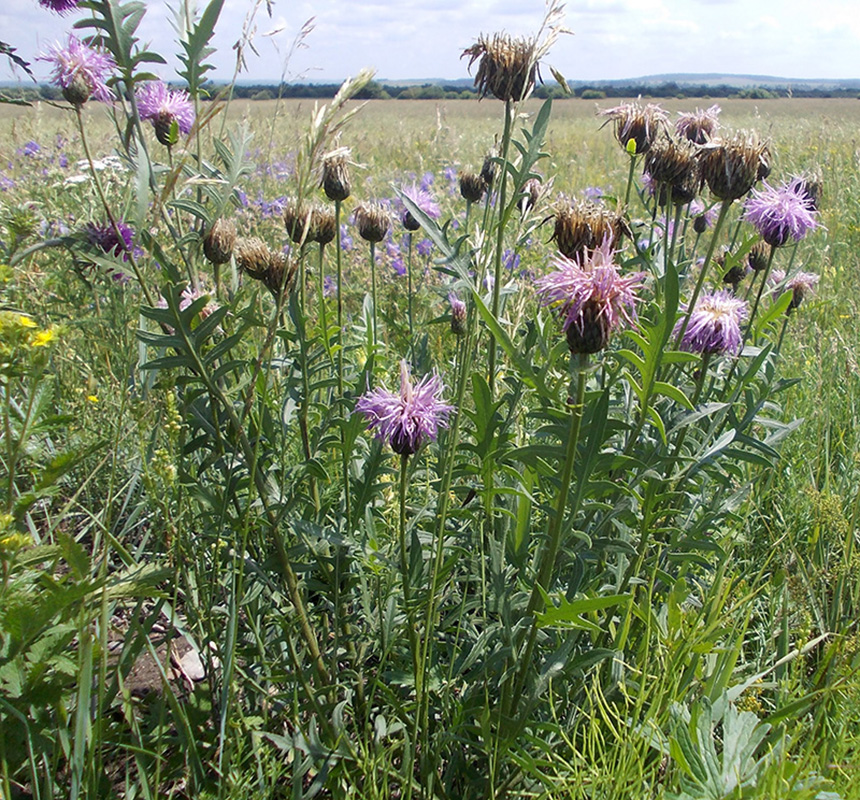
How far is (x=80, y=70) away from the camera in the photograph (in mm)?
1484

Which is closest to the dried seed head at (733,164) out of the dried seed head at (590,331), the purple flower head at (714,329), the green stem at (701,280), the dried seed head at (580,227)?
the green stem at (701,280)

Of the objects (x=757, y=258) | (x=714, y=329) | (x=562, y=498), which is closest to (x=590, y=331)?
(x=562, y=498)

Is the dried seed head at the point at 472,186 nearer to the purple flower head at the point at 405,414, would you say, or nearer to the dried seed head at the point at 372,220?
the dried seed head at the point at 372,220

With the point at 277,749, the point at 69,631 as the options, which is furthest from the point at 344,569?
the point at 69,631

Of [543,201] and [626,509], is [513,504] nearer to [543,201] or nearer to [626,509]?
[626,509]

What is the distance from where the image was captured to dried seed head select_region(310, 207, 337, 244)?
73.2 inches

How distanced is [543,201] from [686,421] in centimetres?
51

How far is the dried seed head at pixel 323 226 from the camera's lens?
186cm

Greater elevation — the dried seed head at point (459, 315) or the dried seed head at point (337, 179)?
the dried seed head at point (337, 179)

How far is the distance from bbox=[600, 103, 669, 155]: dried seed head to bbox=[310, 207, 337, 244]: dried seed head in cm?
78

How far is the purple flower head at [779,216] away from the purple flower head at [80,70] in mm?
1536

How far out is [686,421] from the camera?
138cm

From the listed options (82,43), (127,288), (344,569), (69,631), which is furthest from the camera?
(127,288)

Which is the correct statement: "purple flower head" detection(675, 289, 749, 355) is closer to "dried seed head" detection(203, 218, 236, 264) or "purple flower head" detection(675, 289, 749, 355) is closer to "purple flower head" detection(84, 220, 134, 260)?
"dried seed head" detection(203, 218, 236, 264)
